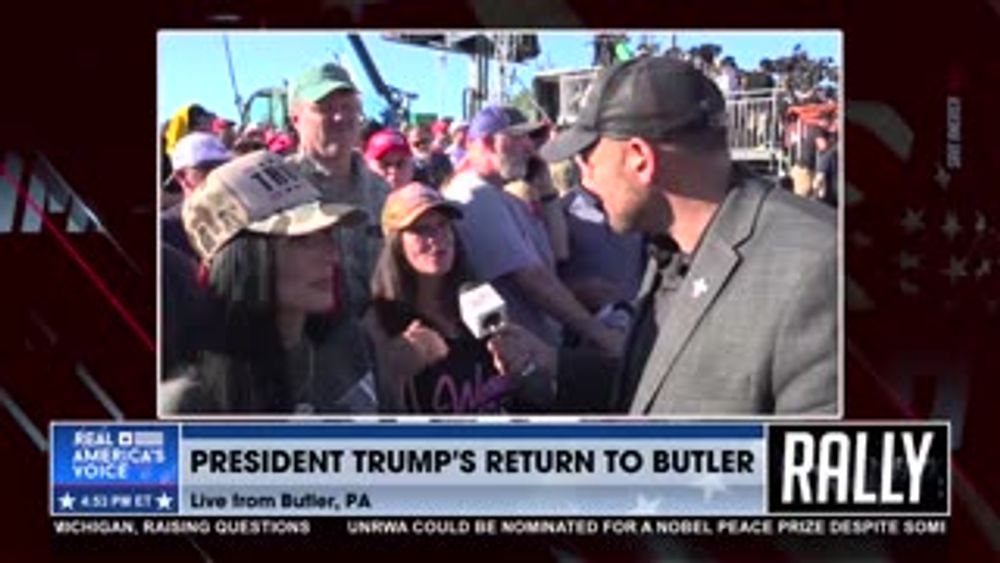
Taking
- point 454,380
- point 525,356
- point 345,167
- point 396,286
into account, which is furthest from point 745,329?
point 345,167

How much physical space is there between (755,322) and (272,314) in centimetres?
112

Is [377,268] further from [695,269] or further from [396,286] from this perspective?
[695,269]

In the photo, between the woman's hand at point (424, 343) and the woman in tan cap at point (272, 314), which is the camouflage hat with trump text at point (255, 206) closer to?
the woman in tan cap at point (272, 314)

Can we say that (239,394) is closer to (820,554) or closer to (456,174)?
(456,174)

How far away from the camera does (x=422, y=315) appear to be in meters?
3.99

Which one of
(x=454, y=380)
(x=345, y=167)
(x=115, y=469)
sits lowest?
(x=115, y=469)

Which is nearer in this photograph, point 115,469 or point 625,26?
point 625,26

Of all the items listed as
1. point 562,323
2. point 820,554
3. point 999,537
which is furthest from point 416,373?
point 999,537

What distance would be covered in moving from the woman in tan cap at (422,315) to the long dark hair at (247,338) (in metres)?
0.17

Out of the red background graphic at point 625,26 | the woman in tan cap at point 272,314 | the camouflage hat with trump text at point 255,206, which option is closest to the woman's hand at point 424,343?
the woman in tan cap at point 272,314

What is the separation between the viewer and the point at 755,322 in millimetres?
3908

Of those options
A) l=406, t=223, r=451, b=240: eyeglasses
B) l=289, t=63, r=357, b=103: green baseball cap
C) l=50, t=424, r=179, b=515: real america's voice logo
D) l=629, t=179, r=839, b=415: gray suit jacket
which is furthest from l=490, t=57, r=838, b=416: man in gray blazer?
l=50, t=424, r=179, b=515: real america's voice logo

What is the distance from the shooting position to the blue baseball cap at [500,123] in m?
3.95

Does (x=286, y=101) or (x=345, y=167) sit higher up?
(x=286, y=101)
